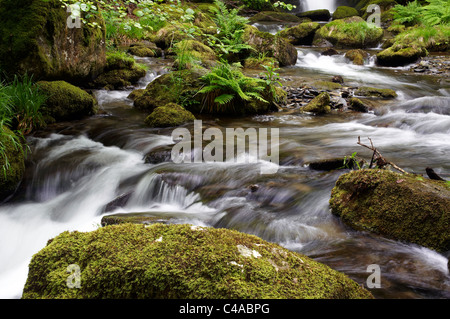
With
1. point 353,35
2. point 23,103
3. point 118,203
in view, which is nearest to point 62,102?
point 23,103

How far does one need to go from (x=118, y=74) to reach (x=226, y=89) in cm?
355

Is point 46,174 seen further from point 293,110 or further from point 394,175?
point 293,110

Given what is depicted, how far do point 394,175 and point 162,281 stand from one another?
2.56 m

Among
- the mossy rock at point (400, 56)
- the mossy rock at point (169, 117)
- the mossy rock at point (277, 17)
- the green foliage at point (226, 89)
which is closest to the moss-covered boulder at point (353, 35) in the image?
the mossy rock at point (400, 56)

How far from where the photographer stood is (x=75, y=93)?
21.9ft

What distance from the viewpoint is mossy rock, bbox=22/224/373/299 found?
1.64 m

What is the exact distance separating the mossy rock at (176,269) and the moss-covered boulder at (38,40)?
5484 mm

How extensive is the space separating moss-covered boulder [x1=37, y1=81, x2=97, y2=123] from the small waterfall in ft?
85.5

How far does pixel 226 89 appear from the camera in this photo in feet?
23.9

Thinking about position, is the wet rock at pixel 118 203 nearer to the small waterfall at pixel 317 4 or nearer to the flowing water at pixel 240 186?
the flowing water at pixel 240 186

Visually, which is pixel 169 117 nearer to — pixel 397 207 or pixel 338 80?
pixel 397 207

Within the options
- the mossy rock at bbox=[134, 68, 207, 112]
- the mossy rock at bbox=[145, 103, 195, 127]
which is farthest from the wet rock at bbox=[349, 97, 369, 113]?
the mossy rock at bbox=[145, 103, 195, 127]

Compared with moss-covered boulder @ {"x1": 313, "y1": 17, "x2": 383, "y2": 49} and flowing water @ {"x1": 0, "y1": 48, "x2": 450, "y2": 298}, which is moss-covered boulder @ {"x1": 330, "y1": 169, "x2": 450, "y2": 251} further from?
moss-covered boulder @ {"x1": 313, "y1": 17, "x2": 383, "y2": 49}
